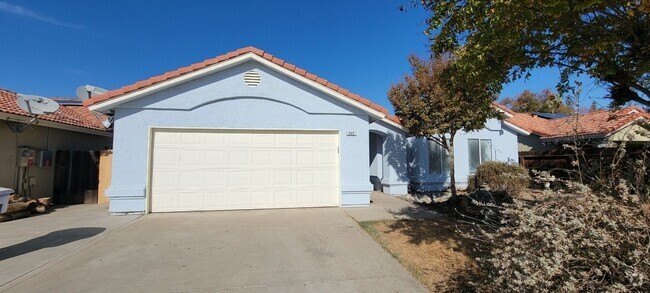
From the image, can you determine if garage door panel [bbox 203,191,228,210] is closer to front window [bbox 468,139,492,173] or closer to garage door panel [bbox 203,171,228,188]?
garage door panel [bbox 203,171,228,188]

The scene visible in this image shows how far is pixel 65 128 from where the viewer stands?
10719mm

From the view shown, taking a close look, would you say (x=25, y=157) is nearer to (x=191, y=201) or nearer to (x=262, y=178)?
(x=191, y=201)

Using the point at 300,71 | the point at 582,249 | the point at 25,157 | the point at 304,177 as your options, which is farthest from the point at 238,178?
the point at 582,249

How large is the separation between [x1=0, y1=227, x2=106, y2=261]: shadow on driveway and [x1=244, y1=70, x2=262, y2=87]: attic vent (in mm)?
4730

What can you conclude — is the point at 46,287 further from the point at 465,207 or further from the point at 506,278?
the point at 465,207

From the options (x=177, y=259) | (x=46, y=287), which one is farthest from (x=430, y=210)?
(x=46, y=287)

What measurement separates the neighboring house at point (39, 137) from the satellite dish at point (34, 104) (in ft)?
1.69

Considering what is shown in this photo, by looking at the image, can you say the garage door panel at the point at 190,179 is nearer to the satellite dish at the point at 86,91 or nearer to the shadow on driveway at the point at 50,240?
the shadow on driveway at the point at 50,240

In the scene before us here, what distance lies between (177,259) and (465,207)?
21.6 feet

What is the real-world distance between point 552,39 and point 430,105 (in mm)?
5072

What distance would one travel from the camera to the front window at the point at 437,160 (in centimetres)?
1301

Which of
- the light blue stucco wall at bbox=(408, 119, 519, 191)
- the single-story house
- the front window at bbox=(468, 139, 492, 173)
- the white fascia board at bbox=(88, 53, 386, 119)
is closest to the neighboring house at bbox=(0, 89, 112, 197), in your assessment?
the white fascia board at bbox=(88, 53, 386, 119)

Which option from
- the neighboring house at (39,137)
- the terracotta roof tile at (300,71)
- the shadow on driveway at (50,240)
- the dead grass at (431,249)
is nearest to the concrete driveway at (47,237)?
the shadow on driveway at (50,240)

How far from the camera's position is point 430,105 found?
368 inches
